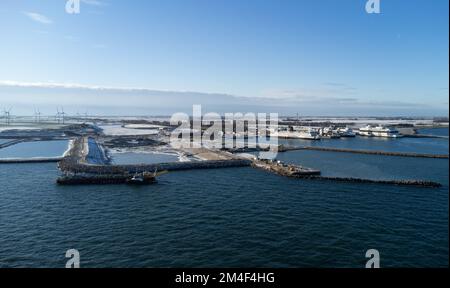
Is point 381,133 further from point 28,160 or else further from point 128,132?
point 28,160

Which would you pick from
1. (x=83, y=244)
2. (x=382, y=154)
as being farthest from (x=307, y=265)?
(x=382, y=154)

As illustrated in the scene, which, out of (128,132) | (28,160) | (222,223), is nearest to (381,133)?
(128,132)

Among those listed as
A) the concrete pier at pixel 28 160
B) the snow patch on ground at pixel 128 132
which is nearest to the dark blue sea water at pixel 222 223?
the concrete pier at pixel 28 160

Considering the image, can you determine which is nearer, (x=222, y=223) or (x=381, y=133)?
(x=222, y=223)

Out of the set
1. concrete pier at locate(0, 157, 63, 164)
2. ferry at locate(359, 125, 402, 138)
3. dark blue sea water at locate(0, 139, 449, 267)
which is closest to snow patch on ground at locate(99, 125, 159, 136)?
concrete pier at locate(0, 157, 63, 164)

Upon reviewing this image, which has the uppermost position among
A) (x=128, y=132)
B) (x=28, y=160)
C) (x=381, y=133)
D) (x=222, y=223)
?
(x=128, y=132)

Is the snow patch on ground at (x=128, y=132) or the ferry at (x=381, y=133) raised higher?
the snow patch on ground at (x=128, y=132)

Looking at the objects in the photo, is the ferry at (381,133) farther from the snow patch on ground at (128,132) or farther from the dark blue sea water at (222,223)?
the dark blue sea water at (222,223)
